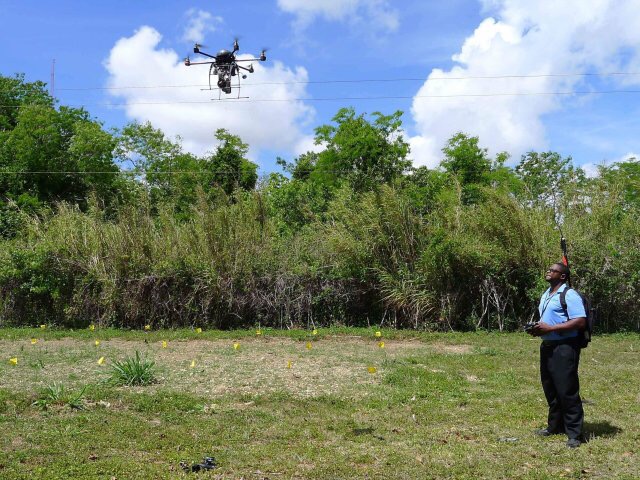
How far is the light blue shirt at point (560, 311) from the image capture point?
6.01 metres

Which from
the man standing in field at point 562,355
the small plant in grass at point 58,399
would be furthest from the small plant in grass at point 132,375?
the man standing in field at point 562,355

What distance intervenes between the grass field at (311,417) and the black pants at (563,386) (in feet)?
0.79

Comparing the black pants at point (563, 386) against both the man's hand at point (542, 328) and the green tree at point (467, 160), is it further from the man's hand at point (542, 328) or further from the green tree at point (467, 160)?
the green tree at point (467, 160)

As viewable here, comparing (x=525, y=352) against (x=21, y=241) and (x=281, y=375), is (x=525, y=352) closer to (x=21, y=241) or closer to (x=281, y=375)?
(x=281, y=375)

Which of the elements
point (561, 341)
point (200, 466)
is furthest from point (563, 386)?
point (200, 466)

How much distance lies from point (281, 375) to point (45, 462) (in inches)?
174

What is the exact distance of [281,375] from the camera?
9.41m

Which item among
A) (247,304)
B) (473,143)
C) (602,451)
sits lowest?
(602,451)

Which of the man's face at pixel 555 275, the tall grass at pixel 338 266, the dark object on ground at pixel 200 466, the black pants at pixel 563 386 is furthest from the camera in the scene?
the tall grass at pixel 338 266

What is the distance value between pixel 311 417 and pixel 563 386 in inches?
105

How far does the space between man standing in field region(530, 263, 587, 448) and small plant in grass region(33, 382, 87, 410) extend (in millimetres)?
4961

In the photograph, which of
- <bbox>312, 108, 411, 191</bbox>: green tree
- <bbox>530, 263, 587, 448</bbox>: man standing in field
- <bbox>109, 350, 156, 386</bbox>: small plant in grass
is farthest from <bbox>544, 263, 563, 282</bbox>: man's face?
<bbox>312, 108, 411, 191</bbox>: green tree

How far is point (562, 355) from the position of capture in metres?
6.08

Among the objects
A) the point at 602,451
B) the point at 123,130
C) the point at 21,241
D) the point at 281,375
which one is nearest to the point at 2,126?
the point at 123,130
